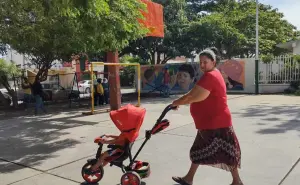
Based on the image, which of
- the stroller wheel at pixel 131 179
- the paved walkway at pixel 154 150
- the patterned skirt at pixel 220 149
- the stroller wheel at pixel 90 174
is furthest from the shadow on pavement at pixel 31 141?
the patterned skirt at pixel 220 149

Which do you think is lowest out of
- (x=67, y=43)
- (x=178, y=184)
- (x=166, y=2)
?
(x=178, y=184)

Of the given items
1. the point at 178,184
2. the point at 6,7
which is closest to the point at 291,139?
the point at 178,184

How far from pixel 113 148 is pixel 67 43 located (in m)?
6.40

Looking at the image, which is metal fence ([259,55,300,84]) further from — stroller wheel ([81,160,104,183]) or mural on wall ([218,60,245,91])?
stroller wheel ([81,160,104,183])

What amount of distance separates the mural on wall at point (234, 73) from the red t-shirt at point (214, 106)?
15998 mm

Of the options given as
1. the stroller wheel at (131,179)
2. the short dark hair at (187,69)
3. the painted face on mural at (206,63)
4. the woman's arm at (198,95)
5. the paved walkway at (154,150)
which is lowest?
the paved walkway at (154,150)

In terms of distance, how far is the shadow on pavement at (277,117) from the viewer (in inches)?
312

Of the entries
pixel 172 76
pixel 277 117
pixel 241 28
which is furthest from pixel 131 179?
pixel 241 28

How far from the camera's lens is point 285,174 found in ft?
15.6

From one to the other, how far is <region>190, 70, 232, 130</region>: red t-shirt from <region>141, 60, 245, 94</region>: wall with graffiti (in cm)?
1466

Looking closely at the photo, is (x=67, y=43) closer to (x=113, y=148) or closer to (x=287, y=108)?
(x=113, y=148)

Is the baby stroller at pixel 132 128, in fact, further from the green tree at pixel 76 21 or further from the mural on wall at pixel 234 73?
the mural on wall at pixel 234 73

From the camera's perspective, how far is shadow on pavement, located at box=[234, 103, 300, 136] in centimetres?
791

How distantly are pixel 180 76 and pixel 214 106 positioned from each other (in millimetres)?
17376
